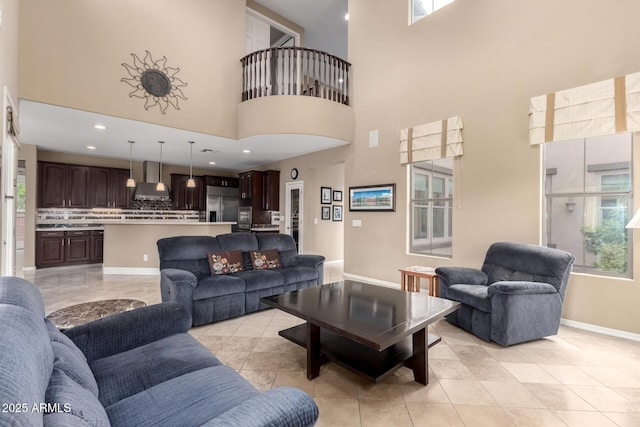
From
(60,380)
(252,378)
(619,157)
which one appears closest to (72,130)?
(252,378)

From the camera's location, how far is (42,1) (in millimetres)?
3805

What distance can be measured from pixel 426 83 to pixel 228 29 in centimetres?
376

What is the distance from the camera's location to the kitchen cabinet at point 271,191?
25.3 feet

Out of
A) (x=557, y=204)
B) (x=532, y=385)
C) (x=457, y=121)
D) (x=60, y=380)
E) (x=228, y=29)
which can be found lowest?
(x=532, y=385)

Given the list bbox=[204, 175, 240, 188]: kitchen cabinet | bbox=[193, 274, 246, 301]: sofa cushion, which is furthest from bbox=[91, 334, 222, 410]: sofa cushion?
bbox=[204, 175, 240, 188]: kitchen cabinet

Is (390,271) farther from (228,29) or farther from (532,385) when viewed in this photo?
(228,29)

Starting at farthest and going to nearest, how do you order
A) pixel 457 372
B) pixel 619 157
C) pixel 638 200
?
1. pixel 619 157
2. pixel 638 200
3. pixel 457 372

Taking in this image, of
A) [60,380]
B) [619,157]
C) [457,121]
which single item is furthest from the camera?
[457,121]

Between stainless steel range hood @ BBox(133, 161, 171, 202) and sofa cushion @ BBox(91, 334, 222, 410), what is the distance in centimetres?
663

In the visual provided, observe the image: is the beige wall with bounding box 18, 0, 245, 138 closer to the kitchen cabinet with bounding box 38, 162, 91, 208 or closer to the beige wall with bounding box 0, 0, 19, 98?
the beige wall with bounding box 0, 0, 19, 98

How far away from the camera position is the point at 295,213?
295 inches

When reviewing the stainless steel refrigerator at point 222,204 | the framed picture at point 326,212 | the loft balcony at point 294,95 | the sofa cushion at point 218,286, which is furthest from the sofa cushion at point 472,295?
the stainless steel refrigerator at point 222,204

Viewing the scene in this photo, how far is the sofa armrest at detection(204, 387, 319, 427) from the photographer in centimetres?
91

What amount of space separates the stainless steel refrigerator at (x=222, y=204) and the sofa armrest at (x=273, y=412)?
8.40 m
